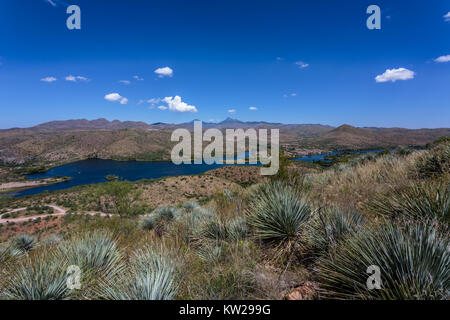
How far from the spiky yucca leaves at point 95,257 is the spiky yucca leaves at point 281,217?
2.53 m

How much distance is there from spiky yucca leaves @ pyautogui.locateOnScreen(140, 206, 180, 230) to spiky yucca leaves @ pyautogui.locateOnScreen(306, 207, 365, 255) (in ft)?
22.1

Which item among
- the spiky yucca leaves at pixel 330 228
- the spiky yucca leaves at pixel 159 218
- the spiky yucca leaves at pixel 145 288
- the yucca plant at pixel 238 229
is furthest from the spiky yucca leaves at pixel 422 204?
the spiky yucca leaves at pixel 159 218

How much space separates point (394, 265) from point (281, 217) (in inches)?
67.3

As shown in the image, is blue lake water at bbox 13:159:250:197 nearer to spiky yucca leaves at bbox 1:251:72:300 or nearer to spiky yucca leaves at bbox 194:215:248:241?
spiky yucca leaves at bbox 194:215:248:241

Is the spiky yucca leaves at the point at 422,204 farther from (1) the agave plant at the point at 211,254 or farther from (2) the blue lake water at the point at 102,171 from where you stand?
(2) the blue lake water at the point at 102,171

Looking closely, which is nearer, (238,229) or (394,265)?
(394,265)

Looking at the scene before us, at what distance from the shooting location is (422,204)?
2.90 meters

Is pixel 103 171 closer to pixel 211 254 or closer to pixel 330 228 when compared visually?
pixel 211 254

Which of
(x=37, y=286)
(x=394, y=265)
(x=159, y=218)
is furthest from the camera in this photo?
(x=159, y=218)

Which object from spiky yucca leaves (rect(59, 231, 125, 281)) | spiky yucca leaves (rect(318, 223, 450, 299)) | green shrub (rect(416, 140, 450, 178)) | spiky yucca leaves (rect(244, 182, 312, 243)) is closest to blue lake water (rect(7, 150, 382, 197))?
spiky yucca leaves (rect(59, 231, 125, 281))

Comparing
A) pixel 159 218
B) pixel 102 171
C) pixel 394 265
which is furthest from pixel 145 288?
pixel 102 171
